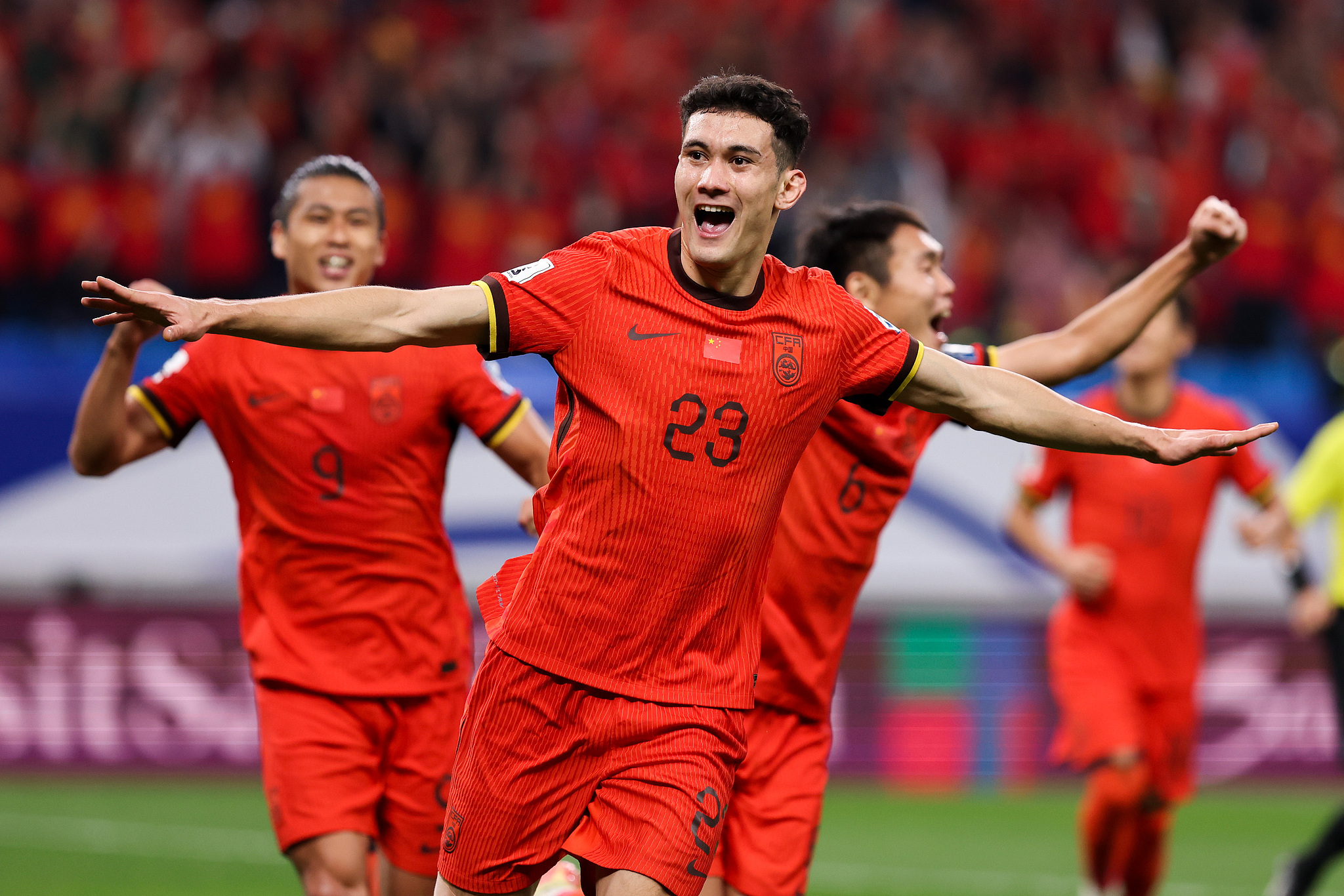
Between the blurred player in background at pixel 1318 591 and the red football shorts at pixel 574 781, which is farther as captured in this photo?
the blurred player in background at pixel 1318 591

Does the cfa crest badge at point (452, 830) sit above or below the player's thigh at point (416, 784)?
above

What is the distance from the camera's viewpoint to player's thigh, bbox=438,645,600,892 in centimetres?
442

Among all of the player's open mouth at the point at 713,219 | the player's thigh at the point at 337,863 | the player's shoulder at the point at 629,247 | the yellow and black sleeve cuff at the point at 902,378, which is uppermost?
the player's open mouth at the point at 713,219

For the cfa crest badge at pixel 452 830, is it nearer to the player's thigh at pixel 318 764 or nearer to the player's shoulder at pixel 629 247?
the player's thigh at pixel 318 764

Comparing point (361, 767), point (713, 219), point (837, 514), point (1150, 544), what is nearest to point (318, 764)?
point (361, 767)

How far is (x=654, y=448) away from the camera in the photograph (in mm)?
4320

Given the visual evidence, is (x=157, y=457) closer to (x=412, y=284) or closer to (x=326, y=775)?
(x=412, y=284)

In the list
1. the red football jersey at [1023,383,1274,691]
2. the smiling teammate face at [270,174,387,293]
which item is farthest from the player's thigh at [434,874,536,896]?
the red football jersey at [1023,383,1274,691]

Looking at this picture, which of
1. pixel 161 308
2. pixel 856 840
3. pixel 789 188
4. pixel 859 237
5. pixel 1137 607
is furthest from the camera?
pixel 856 840

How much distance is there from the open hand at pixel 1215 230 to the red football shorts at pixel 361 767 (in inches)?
110

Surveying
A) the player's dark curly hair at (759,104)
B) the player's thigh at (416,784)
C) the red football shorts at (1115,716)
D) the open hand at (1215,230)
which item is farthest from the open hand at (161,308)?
the red football shorts at (1115,716)

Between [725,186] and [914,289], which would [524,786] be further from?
[914,289]

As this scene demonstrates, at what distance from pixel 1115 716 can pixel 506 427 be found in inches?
138

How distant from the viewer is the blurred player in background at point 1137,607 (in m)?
7.93
